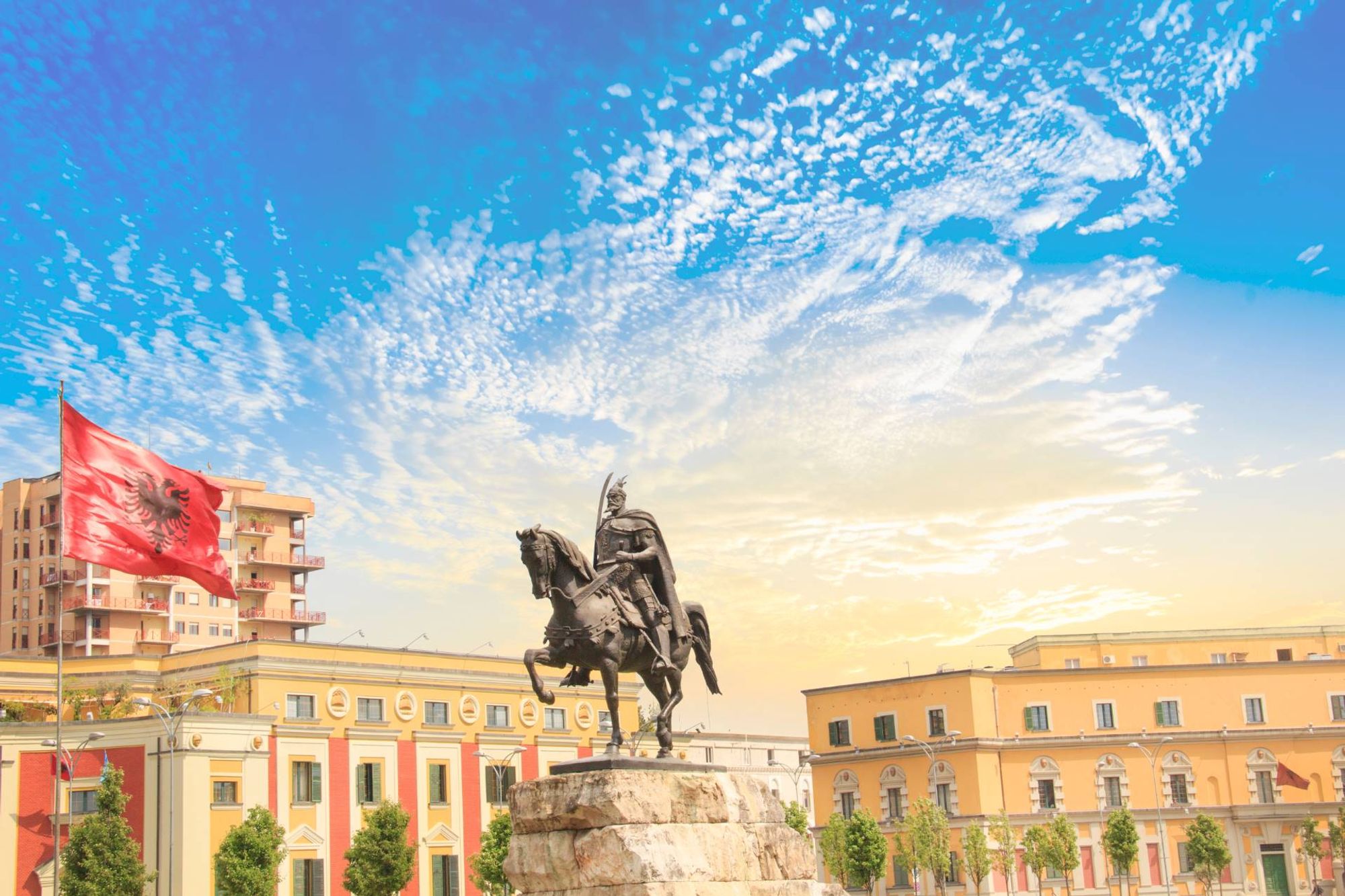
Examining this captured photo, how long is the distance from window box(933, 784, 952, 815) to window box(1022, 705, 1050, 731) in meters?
5.85

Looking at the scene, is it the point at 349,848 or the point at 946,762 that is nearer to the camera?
the point at 349,848

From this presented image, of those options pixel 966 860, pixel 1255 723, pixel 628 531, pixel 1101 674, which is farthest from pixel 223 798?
pixel 1255 723

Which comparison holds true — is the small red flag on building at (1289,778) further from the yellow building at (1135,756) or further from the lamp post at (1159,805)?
the lamp post at (1159,805)

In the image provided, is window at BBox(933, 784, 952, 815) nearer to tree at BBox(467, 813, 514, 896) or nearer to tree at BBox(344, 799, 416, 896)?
tree at BBox(467, 813, 514, 896)

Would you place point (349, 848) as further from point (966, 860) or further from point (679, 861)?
point (679, 861)

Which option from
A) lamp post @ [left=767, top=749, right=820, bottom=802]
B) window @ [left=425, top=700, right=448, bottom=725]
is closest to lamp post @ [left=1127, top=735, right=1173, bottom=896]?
lamp post @ [left=767, top=749, right=820, bottom=802]

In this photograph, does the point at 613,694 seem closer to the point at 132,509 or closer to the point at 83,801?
the point at 132,509

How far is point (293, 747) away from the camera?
62219mm

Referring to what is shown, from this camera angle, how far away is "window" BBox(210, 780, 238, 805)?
188ft

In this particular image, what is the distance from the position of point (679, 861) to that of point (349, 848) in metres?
45.6

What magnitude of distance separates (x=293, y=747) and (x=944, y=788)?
3746cm

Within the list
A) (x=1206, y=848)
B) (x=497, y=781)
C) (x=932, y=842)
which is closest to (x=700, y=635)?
(x=497, y=781)

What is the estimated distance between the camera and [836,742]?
86.6m

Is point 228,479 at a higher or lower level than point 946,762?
higher
